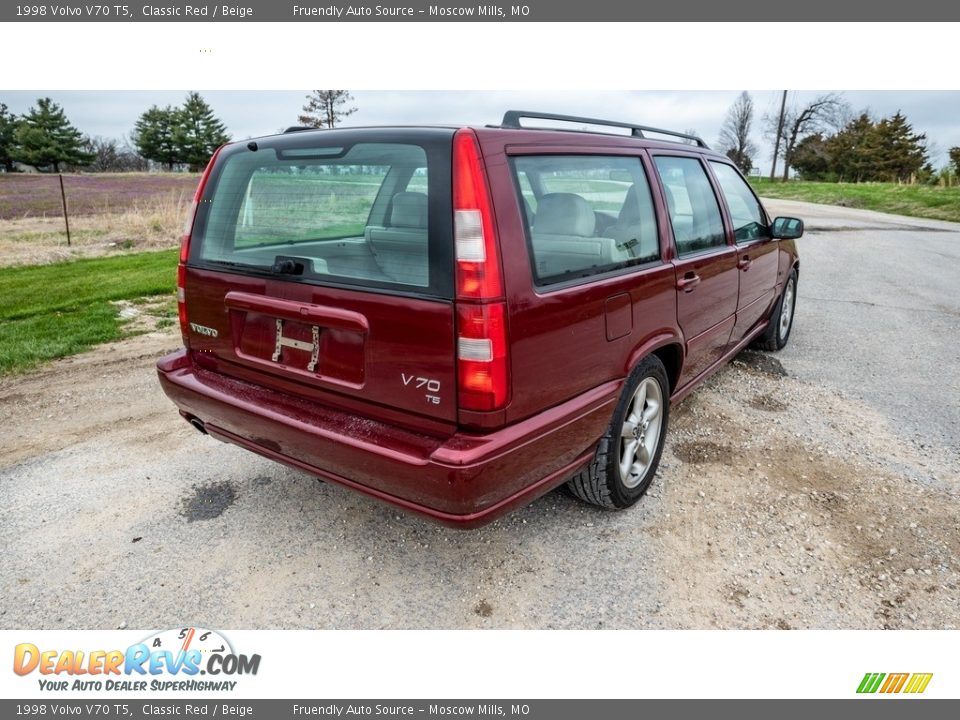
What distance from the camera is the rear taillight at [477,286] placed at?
211 centimetres

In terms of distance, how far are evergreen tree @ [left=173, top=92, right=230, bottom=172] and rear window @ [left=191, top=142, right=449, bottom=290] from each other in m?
60.7

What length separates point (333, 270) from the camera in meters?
2.43

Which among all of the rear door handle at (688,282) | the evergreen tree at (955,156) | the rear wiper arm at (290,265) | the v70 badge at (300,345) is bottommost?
the v70 badge at (300,345)

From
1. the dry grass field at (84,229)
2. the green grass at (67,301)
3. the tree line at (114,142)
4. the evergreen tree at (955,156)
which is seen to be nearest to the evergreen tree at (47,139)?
the tree line at (114,142)

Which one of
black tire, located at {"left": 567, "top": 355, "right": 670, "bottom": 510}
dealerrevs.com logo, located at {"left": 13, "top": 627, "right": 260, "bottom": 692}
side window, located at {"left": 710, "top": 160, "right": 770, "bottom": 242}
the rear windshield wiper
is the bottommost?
dealerrevs.com logo, located at {"left": 13, "top": 627, "right": 260, "bottom": 692}

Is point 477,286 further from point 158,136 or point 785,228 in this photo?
point 158,136

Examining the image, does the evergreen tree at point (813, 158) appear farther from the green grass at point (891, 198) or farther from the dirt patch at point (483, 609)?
the dirt patch at point (483, 609)

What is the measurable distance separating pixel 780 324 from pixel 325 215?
422 cm

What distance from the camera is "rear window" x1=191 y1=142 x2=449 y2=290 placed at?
229cm

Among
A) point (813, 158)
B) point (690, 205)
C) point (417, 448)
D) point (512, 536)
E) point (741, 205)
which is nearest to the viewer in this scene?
point (417, 448)

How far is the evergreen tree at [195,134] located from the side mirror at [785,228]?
198 ft

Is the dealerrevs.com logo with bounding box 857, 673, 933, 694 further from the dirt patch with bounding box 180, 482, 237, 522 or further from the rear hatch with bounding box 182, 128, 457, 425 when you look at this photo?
the dirt patch with bounding box 180, 482, 237, 522

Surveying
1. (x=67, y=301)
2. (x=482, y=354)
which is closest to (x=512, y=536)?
(x=482, y=354)

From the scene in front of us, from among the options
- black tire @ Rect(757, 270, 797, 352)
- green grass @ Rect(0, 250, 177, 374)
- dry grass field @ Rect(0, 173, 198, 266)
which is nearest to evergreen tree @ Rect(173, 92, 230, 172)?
dry grass field @ Rect(0, 173, 198, 266)
